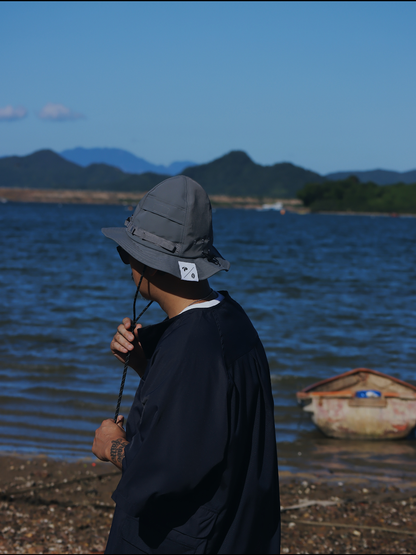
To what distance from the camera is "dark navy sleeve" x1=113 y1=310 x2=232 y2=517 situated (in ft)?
5.51

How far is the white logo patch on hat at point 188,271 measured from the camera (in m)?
1.93

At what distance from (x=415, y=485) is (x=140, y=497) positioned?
5666mm

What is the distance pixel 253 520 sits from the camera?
188 cm

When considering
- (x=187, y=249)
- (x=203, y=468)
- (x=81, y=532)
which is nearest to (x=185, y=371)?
(x=203, y=468)

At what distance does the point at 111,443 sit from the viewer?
1975 mm

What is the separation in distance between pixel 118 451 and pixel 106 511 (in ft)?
12.2

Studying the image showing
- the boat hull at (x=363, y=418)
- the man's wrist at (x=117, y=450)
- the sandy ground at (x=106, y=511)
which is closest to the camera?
the man's wrist at (x=117, y=450)

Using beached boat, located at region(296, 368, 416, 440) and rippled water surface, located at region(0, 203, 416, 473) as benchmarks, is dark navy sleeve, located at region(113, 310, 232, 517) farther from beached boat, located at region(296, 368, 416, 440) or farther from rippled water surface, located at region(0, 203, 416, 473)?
beached boat, located at region(296, 368, 416, 440)

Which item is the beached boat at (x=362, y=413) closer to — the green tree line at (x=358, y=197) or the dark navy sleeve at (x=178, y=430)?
the dark navy sleeve at (x=178, y=430)

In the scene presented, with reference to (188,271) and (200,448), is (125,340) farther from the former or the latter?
(200,448)

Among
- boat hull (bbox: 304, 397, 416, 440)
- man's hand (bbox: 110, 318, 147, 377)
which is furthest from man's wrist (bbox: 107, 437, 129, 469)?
boat hull (bbox: 304, 397, 416, 440)

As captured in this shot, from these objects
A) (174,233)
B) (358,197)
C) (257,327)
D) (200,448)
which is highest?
(358,197)

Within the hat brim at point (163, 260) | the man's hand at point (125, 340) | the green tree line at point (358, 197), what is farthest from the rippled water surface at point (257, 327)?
the green tree line at point (358, 197)

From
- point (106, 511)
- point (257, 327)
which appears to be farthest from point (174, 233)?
point (257, 327)
